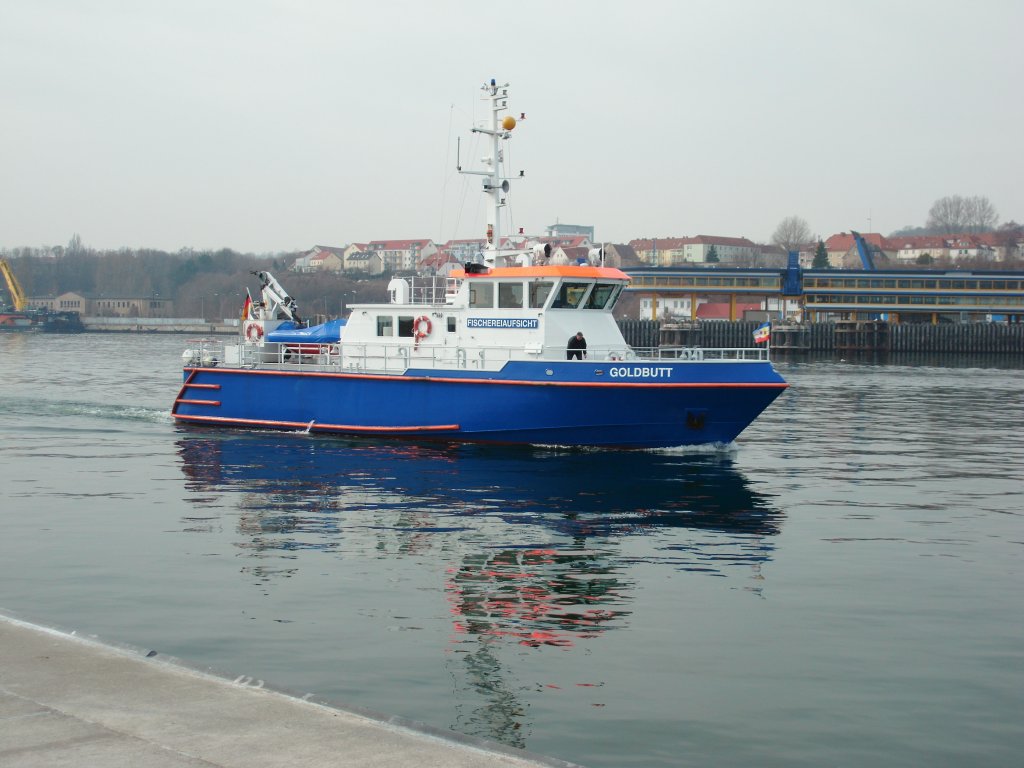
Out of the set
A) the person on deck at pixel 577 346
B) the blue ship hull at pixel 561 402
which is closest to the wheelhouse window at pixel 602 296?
the person on deck at pixel 577 346

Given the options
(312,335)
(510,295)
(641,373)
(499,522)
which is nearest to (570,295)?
(510,295)

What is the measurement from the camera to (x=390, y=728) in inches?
253

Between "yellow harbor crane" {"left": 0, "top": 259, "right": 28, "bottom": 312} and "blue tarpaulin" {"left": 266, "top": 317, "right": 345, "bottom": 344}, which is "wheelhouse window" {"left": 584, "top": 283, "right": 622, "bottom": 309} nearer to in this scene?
"blue tarpaulin" {"left": 266, "top": 317, "right": 345, "bottom": 344}

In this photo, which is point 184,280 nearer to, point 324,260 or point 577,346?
point 324,260

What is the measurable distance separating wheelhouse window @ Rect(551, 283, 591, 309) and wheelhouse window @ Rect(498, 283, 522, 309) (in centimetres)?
80

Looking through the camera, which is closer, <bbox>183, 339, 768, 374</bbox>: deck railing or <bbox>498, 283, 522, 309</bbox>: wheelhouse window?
<bbox>183, 339, 768, 374</bbox>: deck railing

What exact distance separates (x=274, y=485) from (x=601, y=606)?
29.9 feet

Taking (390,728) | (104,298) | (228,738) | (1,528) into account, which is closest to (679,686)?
(390,728)

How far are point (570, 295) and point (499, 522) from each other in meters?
8.20

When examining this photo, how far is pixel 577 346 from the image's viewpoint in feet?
73.9

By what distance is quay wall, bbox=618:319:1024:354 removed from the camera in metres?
76.0

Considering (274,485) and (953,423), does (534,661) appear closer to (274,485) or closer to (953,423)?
(274,485)

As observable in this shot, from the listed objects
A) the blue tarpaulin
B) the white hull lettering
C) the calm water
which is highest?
the blue tarpaulin

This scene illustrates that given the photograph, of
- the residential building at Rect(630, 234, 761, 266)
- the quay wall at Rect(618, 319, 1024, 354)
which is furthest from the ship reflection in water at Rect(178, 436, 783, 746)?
the residential building at Rect(630, 234, 761, 266)
